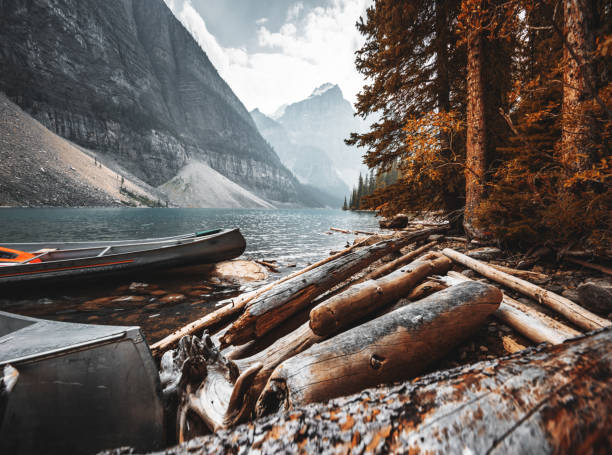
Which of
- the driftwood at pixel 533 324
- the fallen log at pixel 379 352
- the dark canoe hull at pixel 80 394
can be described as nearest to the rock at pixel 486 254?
the driftwood at pixel 533 324

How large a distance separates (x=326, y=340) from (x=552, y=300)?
297 centimetres

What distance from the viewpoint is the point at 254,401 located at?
181 cm

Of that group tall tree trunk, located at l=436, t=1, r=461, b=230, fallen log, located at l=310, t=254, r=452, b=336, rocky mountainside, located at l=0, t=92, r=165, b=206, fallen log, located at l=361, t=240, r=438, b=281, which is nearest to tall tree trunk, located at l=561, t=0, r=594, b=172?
tall tree trunk, located at l=436, t=1, r=461, b=230

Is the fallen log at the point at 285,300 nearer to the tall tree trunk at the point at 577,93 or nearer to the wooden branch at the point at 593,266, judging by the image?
the wooden branch at the point at 593,266

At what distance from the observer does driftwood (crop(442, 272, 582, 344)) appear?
7.52 ft

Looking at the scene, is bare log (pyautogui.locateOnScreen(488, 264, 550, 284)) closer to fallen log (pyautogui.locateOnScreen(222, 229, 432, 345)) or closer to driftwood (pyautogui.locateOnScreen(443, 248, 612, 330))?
driftwood (pyautogui.locateOnScreen(443, 248, 612, 330))

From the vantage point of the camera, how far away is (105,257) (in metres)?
7.10

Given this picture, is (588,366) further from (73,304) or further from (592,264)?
(73,304)

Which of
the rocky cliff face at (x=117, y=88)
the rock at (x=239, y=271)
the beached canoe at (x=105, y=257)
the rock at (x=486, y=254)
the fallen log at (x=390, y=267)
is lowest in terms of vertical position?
the rock at (x=239, y=271)

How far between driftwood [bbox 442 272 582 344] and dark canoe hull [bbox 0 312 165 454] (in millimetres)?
3487

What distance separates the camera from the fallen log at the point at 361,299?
237 cm

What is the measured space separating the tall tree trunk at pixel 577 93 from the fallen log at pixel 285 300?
4014 mm

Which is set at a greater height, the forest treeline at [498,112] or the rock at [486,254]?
the forest treeline at [498,112]

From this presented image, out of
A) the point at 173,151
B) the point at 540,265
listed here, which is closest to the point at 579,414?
the point at 540,265
